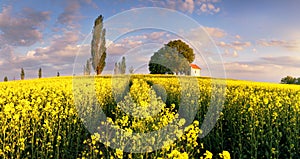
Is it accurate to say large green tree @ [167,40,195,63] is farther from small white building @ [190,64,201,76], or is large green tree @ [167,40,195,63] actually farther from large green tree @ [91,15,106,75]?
large green tree @ [91,15,106,75]

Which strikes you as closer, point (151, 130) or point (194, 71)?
point (151, 130)

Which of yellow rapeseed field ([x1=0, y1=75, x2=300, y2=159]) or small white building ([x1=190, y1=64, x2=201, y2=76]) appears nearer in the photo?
yellow rapeseed field ([x1=0, y1=75, x2=300, y2=159])

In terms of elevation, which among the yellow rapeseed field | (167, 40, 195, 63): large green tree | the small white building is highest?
(167, 40, 195, 63): large green tree

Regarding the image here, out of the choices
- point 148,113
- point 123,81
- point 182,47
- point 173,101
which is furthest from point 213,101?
point 182,47

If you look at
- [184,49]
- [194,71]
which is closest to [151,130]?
[194,71]

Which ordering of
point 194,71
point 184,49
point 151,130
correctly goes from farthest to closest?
point 184,49 → point 194,71 → point 151,130

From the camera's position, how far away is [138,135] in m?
5.53

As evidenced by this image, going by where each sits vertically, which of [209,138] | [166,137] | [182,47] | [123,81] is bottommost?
[209,138]

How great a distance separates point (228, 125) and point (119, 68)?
20.0ft

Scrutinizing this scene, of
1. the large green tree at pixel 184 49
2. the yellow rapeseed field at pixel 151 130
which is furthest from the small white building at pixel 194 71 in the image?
the yellow rapeseed field at pixel 151 130

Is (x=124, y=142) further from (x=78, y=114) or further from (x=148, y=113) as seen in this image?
(x=78, y=114)

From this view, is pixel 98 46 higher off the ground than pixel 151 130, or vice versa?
pixel 98 46

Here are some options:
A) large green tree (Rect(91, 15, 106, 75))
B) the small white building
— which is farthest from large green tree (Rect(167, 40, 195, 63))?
large green tree (Rect(91, 15, 106, 75))

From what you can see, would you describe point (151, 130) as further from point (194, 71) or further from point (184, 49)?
point (184, 49)
